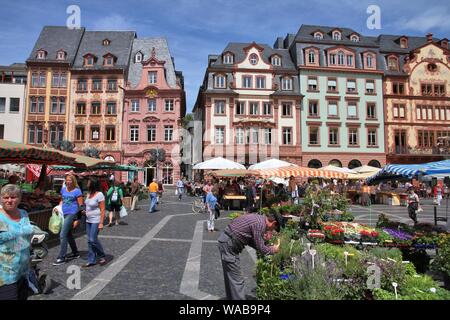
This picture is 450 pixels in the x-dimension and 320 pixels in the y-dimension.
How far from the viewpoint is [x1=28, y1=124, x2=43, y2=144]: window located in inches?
1540

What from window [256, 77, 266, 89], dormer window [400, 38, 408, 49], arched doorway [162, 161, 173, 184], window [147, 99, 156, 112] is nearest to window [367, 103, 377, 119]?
dormer window [400, 38, 408, 49]

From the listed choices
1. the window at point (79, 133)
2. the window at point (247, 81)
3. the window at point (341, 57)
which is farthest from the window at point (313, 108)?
the window at point (79, 133)

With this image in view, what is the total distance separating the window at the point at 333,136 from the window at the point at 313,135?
5.18 ft

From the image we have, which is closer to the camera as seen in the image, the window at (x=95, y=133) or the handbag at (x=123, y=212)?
the handbag at (x=123, y=212)

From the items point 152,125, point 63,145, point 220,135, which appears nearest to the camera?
point 63,145

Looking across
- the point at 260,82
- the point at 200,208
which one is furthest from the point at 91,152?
the point at 200,208

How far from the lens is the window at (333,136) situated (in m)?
40.4

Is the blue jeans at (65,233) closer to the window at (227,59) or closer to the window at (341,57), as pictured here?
the window at (227,59)

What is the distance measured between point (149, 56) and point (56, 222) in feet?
129

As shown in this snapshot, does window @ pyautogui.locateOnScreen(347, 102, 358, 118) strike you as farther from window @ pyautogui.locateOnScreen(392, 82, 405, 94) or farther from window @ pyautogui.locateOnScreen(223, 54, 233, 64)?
window @ pyautogui.locateOnScreen(223, 54, 233, 64)

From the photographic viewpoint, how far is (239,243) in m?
4.62

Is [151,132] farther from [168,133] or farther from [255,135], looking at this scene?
[255,135]

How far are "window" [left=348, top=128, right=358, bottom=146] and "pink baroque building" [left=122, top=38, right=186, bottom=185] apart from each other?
795 inches

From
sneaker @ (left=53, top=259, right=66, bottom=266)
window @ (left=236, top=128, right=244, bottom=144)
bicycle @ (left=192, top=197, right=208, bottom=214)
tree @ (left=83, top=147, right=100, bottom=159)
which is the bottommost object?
sneaker @ (left=53, top=259, right=66, bottom=266)
